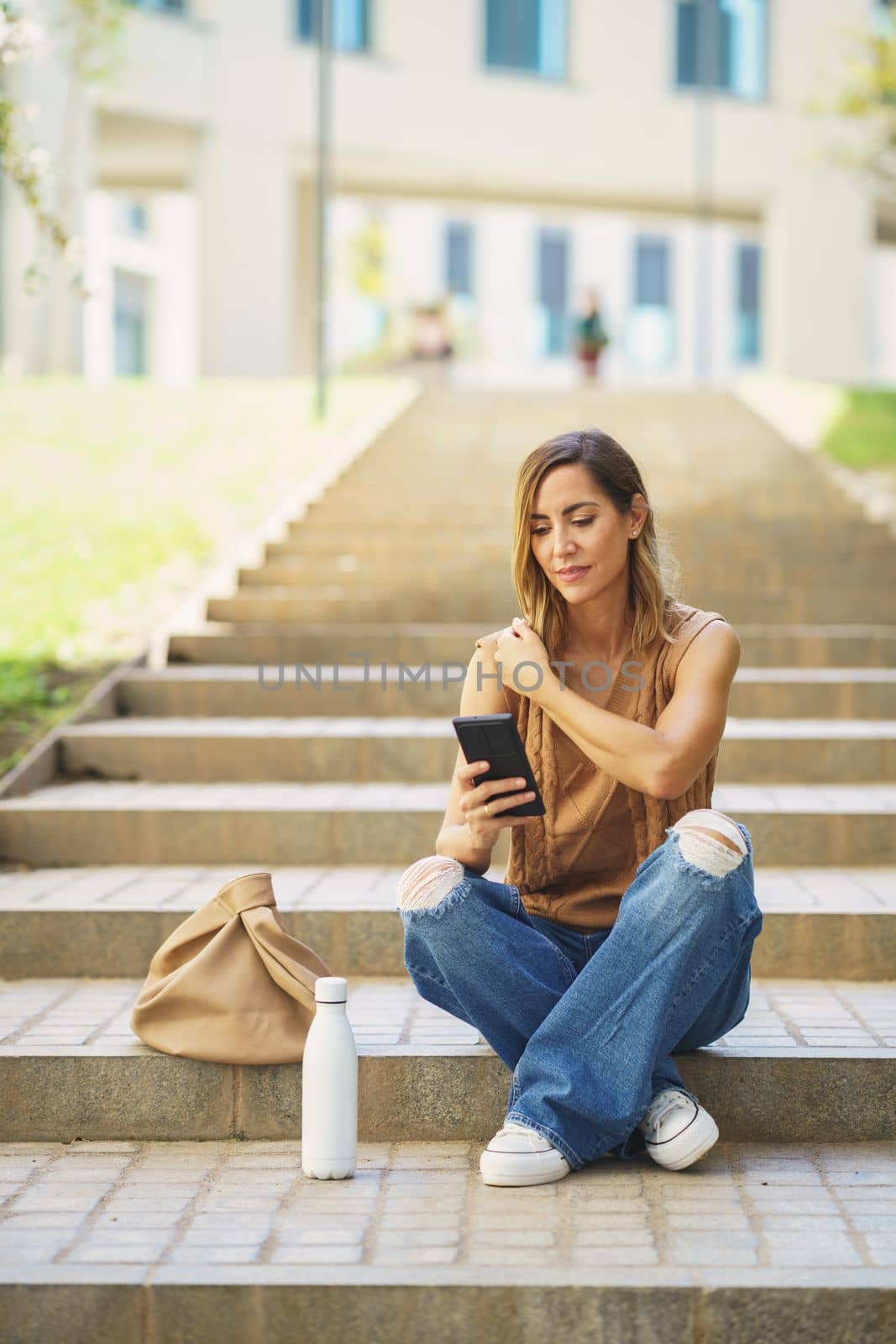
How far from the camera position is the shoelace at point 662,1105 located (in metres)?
3.12

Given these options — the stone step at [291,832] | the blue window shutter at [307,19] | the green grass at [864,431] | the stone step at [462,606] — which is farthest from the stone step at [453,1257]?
the blue window shutter at [307,19]

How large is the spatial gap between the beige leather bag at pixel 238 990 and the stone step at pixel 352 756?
218 centimetres

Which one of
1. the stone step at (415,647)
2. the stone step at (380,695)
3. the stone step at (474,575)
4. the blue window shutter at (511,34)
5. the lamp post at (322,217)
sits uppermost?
the blue window shutter at (511,34)

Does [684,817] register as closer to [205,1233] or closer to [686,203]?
[205,1233]

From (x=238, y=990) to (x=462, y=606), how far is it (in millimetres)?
4405

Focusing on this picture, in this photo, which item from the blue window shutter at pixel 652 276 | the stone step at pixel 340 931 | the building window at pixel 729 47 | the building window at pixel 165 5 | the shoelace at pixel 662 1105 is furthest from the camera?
the blue window shutter at pixel 652 276

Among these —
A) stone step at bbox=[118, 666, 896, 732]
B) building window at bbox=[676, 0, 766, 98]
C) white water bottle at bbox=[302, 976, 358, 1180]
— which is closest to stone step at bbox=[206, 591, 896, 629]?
stone step at bbox=[118, 666, 896, 732]

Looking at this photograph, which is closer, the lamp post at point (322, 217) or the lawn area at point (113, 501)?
the lawn area at point (113, 501)

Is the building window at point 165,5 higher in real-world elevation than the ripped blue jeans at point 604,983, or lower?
higher

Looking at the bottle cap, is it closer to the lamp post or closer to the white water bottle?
the white water bottle

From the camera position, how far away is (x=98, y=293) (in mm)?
5758

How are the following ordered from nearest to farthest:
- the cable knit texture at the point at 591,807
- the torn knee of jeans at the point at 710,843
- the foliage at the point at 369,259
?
the torn knee of jeans at the point at 710,843 < the cable knit texture at the point at 591,807 < the foliage at the point at 369,259

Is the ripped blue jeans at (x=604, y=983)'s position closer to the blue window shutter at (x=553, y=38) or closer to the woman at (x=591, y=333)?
the woman at (x=591, y=333)

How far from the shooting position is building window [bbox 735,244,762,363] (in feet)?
129
